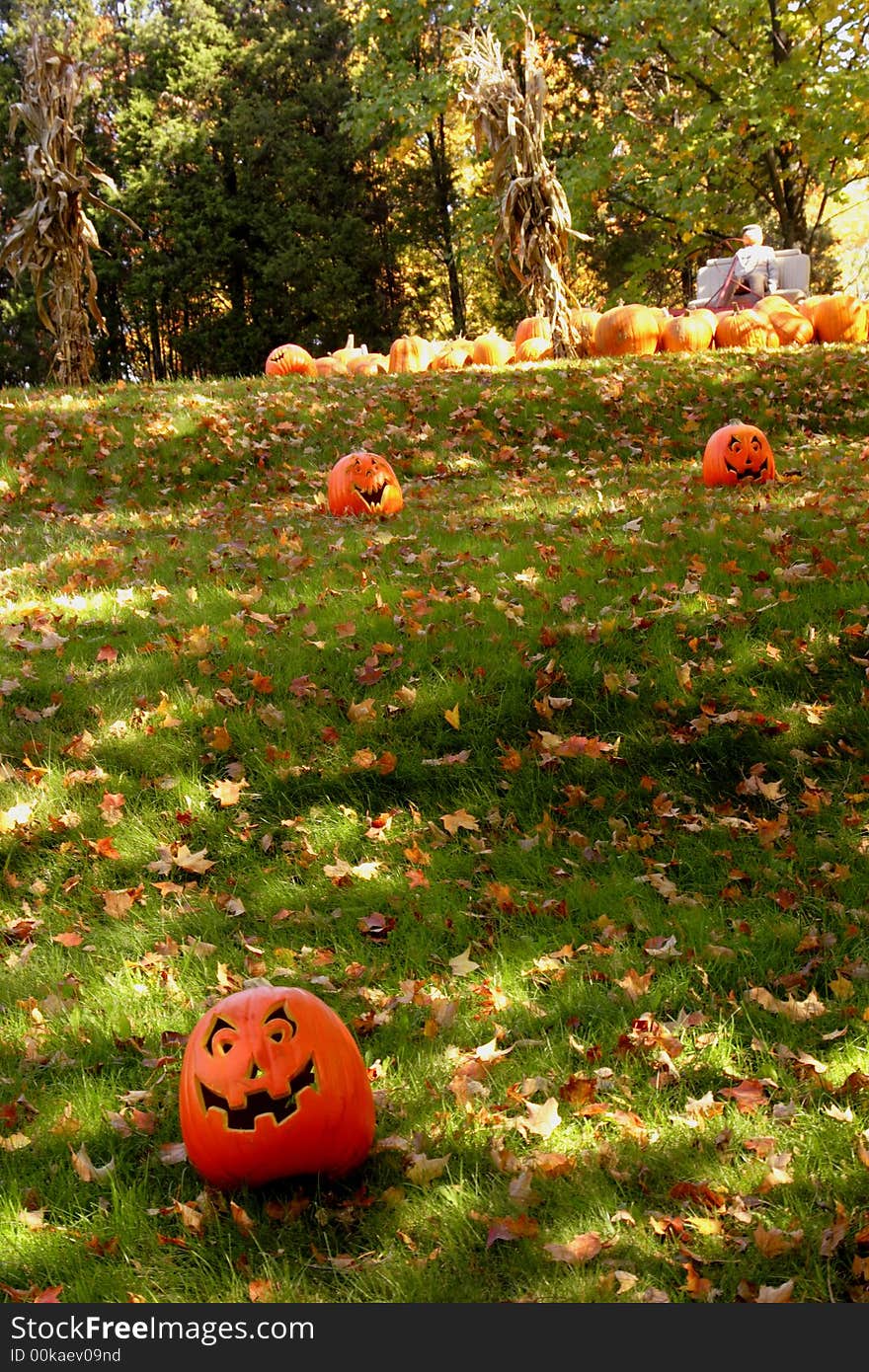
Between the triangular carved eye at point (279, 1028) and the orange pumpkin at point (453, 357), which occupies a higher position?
the orange pumpkin at point (453, 357)

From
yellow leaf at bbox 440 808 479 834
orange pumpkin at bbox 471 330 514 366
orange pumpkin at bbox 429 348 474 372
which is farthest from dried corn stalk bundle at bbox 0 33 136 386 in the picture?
yellow leaf at bbox 440 808 479 834

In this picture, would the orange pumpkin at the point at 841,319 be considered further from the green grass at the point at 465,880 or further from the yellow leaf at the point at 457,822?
the yellow leaf at the point at 457,822

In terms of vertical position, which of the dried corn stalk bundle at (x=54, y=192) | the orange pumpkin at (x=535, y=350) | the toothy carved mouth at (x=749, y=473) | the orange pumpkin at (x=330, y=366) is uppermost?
the dried corn stalk bundle at (x=54, y=192)

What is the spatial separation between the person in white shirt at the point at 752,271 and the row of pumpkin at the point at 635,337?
4.73 ft

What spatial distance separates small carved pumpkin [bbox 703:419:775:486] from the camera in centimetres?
922

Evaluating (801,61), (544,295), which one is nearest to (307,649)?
(544,295)

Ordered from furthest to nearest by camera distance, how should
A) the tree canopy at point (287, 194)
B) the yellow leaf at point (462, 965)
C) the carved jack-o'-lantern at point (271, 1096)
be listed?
the tree canopy at point (287, 194)
the yellow leaf at point (462, 965)
the carved jack-o'-lantern at point (271, 1096)

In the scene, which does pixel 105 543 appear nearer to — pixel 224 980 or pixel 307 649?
pixel 307 649

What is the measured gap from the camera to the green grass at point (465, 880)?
120 inches

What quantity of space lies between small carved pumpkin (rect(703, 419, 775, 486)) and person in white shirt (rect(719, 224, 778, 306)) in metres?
9.52

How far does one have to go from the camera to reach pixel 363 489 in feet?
30.3

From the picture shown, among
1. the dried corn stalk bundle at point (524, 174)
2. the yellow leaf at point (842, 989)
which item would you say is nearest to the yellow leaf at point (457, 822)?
the yellow leaf at point (842, 989)

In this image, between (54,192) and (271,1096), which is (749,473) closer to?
(271,1096)

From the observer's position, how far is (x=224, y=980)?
418cm
